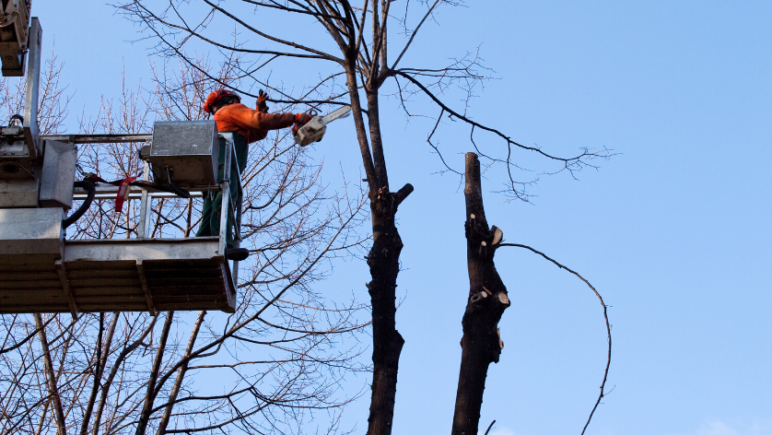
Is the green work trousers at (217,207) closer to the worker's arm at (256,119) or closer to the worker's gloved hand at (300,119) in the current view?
the worker's arm at (256,119)

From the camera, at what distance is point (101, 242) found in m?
6.76

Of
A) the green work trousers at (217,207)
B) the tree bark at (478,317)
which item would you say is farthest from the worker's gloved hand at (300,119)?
the tree bark at (478,317)

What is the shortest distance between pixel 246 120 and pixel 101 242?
165cm

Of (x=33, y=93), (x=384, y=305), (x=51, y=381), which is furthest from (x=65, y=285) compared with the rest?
(x=51, y=381)

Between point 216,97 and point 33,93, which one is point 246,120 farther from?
point 33,93

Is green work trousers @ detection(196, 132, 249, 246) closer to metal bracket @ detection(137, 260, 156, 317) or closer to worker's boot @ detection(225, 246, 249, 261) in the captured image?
worker's boot @ detection(225, 246, 249, 261)

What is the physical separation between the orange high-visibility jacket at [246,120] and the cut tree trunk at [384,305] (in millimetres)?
1214

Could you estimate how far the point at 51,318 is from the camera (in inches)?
428

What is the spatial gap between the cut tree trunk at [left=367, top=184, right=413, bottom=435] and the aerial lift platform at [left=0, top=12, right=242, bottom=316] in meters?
1.15

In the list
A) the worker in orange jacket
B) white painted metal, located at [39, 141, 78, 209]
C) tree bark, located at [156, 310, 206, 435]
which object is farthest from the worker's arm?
tree bark, located at [156, 310, 206, 435]

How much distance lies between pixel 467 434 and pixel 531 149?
3.45 m

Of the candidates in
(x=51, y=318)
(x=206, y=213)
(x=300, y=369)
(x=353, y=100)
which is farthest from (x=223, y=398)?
(x=353, y=100)

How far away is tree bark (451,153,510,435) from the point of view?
20.2 feet

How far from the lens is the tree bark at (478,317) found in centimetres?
614
